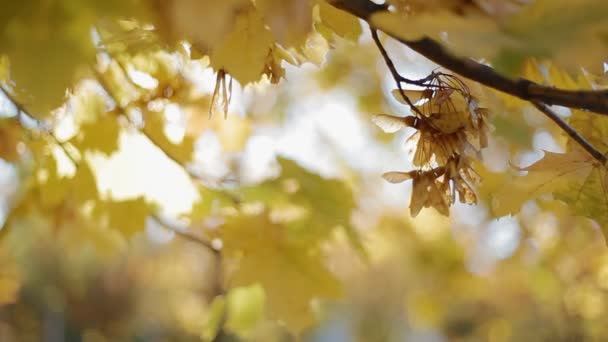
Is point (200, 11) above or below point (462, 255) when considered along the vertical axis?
above

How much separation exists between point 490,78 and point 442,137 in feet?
0.24

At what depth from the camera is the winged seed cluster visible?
395 mm

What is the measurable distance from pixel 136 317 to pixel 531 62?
2.93m

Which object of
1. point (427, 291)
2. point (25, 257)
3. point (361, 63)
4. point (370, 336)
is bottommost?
point (370, 336)

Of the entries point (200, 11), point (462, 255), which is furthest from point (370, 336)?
point (200, 11)

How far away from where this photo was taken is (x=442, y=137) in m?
0.40

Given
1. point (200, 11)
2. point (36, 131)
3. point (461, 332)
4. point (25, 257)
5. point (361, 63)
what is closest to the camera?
point (200, 11)

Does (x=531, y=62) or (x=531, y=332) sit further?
(x=531, y=332)

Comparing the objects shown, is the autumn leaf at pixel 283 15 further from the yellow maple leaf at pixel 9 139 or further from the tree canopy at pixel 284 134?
the yellow maple leaf at pixel 9 139

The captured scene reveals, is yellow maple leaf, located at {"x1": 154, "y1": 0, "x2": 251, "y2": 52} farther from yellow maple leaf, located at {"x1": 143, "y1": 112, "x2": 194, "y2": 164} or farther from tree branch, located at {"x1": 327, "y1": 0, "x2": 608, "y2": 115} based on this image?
yellow maple leaf, located at {"x1": 143, "y1": 112, "x2": 194, "y2": 164}

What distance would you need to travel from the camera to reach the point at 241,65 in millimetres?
380

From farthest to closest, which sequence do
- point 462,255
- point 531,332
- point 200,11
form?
1. point 531,332
2. point 462,255
3. point 200,11

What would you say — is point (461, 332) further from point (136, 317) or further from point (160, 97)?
point (160, 97)

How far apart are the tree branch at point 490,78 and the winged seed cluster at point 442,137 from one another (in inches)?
2.2
